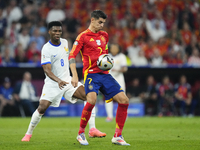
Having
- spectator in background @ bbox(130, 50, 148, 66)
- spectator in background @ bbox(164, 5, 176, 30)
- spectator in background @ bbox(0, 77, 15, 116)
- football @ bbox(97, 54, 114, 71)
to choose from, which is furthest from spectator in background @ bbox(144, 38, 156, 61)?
football @ bbox(97, 54, 114, 71)

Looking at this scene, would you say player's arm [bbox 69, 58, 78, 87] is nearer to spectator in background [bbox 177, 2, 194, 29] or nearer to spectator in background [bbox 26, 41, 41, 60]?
spectator in background [bbox 26, 41, 41, 60]

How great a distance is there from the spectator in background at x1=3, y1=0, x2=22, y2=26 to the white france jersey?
1129cm

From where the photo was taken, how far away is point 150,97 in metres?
16.5

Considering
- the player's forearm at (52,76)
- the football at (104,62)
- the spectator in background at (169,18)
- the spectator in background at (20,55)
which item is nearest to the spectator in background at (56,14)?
the spectator in background at (20,55)

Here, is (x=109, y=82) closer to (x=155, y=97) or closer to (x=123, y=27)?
(x=155, y=97)

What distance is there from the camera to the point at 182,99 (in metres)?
16.5

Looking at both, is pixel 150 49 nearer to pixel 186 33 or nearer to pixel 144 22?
pixel 144 22

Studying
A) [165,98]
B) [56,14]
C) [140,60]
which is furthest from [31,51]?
[165,98]

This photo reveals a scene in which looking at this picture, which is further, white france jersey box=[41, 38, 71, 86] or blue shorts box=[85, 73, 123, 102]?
white france jersey box=[41, 38, 71, 86]

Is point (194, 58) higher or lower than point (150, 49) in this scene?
lower

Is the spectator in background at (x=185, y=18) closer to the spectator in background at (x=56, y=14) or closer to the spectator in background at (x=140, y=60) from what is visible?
the spectator in background at (x=140, y=60)

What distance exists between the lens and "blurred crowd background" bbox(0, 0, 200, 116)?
1653cm

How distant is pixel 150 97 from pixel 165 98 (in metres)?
0.70

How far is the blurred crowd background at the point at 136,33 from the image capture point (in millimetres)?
16531
